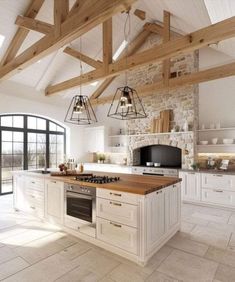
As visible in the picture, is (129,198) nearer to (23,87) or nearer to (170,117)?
(170,117)

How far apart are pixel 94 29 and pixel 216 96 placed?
3.91m

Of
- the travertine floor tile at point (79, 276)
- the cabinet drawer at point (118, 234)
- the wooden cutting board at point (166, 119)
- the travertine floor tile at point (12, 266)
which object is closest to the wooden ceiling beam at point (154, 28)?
the wooden cutting board at point (166, 119)

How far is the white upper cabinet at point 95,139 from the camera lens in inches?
306

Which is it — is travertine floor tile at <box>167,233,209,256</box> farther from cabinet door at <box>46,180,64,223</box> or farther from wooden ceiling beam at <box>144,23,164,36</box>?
wooden ceiling beam at <box>144,23,164,36</box>

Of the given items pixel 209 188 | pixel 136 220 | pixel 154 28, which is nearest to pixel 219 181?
pixel 209 188

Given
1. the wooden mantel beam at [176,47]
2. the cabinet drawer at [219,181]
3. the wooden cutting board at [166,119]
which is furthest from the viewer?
the wooden cutting board at [166,119]

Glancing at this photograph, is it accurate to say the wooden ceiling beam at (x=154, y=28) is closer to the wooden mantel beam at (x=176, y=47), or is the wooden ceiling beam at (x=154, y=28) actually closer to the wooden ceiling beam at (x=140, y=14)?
the wooden ceiling beam at (x=140, y=14)

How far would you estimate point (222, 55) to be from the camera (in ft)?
18.4

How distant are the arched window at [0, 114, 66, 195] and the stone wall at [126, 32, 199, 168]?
2.83 meters

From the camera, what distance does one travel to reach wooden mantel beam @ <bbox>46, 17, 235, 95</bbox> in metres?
2.95

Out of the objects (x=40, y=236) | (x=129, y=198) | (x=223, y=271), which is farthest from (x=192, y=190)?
(x=40, y=236)

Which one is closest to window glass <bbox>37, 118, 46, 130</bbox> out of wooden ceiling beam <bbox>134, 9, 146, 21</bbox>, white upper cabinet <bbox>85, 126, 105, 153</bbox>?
white upper cabinet <bbox>85, 126, 105, 153</bbox>

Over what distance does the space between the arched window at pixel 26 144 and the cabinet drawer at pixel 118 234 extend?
328 centimetres

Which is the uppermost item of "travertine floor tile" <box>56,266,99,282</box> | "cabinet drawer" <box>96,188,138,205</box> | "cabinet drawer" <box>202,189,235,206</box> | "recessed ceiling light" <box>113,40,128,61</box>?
"recessed ceiling light" <box>113,40,128,61</box>
